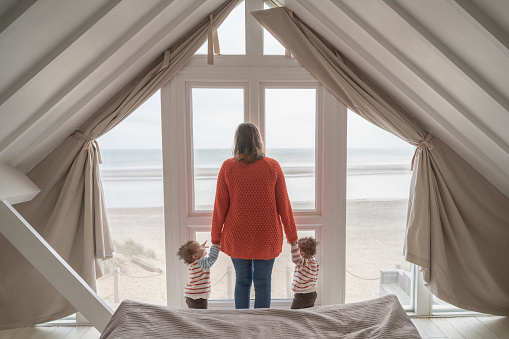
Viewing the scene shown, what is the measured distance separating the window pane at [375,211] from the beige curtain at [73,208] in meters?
1.38

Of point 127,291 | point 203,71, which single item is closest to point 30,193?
point 127,291

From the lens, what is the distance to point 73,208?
2.28 meters

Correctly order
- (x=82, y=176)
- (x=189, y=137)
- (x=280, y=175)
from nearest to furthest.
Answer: (x=280, y=175) < (x=82, y=176) < (x=189, y=137)

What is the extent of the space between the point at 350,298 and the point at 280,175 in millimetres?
1230

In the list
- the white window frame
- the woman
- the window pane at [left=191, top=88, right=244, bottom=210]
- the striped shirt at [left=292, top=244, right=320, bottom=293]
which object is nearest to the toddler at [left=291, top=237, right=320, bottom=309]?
the striped shirt at [left=292, top=244, right=320, bottom=293]

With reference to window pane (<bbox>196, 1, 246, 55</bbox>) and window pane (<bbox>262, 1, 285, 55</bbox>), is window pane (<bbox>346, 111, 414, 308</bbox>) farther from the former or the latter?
window pane (<bbox>196, 1, 246, 55</bbox>)

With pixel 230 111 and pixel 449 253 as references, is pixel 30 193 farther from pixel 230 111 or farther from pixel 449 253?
pixel 449 253

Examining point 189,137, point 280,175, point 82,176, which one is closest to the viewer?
point 280,175

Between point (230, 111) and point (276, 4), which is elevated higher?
point (276, 4)

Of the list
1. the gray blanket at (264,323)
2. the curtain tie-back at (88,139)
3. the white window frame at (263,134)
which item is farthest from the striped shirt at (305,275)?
the curtain tie-back at (88,139)

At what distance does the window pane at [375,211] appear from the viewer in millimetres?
2508

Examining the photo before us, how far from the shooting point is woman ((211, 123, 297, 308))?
2.03 meters

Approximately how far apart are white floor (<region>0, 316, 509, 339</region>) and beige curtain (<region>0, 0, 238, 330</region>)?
3.5 inches

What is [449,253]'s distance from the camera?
2338 mm
